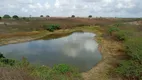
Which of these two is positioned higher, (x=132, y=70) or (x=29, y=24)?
(x=29, y=24)

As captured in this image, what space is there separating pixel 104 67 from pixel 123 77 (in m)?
4.23

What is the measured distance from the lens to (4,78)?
22.0 ft

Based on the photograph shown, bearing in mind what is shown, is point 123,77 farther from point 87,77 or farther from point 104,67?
point 104,67

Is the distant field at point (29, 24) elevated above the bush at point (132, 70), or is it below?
above

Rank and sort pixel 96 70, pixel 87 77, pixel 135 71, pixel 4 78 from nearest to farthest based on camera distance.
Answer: pixel 4 78 → pixel 135 71 → pixel 87 77 → pixel 96 70

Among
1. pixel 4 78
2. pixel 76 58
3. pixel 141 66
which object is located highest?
pixel 4 78

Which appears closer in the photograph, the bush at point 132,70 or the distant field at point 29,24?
the bush at point 132,70

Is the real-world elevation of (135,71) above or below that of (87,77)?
above

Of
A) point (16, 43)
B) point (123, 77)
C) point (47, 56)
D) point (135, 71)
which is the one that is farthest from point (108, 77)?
point (16, 43)

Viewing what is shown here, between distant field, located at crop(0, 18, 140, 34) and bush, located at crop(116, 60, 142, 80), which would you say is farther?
distant field, located at crop(0, 18, 140, 34)

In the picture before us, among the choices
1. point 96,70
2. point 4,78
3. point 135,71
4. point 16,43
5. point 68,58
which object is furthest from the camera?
point 16,43

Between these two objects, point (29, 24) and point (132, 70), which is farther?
point (29, 24)

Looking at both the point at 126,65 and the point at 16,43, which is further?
the point at 16,43

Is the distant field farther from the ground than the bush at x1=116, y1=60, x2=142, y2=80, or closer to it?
farther from the ground
